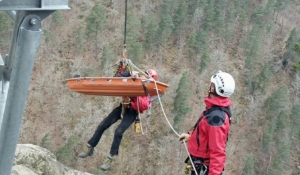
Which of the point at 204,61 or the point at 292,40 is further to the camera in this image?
the point at 292,40

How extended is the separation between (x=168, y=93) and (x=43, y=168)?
89.4 ft

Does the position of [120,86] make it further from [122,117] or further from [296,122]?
[296,122]

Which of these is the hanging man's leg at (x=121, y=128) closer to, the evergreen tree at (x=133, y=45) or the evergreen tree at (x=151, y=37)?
the evergreen tree at (x=133, y=45)

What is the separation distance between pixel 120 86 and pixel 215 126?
1.91 metres

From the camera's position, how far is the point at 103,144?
31.2 metres

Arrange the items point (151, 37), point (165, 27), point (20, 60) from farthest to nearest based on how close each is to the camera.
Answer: point (151, 37) < point (165, 27) < point (20, 60)

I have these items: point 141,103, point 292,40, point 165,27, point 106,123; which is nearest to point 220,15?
point 165,27

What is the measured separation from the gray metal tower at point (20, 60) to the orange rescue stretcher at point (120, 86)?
9.60 feet

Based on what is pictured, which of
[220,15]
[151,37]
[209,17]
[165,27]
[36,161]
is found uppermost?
[220,15]

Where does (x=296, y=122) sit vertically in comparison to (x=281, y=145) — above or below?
above

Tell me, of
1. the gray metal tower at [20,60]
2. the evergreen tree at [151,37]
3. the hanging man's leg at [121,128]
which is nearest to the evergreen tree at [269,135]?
the evergreen tree at [151,37]

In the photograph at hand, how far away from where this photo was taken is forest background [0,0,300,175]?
3139 cm

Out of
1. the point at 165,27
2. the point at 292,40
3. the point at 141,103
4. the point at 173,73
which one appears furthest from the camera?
the point at 173,73

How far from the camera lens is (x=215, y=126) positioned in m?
3.60
